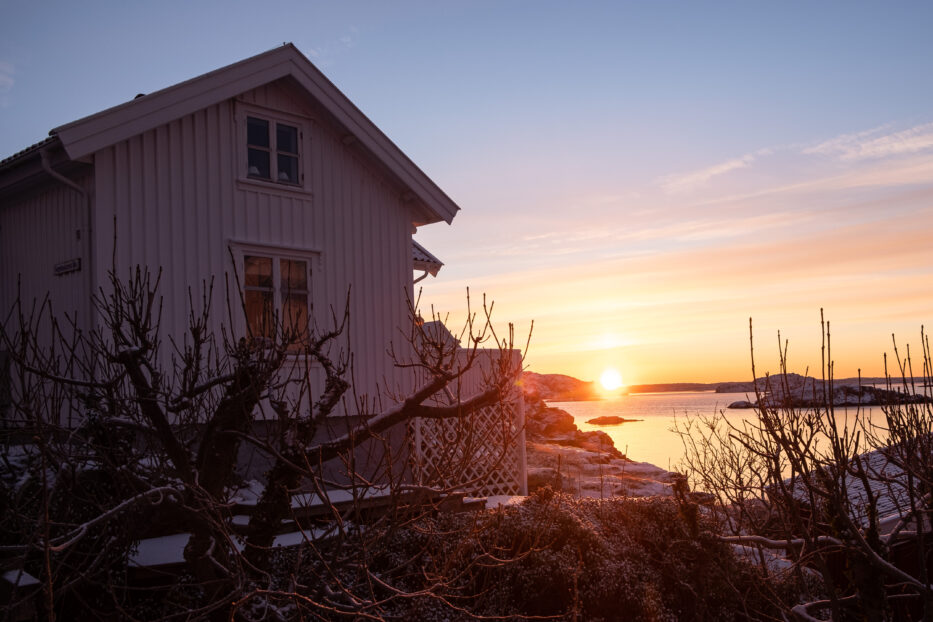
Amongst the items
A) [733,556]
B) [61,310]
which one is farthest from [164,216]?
[733,556]

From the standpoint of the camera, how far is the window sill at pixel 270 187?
1201 cm

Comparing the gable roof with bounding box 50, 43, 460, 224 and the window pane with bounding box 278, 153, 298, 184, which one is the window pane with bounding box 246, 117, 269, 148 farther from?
the gable roof with bounding box 50, 43, 460, 224

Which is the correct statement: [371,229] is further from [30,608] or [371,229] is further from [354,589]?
[30,608]

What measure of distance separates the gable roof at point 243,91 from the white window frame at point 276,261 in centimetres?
213

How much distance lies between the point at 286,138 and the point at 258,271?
2430mm

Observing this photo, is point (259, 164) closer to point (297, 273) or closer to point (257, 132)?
point (257, 132)

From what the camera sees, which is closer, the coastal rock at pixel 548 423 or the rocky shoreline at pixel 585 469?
the rocky shoreline at pixel 585 469

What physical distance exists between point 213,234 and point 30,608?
676 cm

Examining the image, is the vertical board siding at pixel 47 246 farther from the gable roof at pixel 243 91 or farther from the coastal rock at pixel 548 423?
the coastal rock at pixel 548 423

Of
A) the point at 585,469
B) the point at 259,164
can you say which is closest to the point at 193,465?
the point at 259,164

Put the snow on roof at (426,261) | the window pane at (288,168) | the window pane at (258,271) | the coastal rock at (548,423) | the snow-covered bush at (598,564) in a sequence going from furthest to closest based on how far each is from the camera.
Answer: the coastal rock at (548,423)
the snow on roof at (426,261)
the window pane at (288,168)
the window pane at (258,271)
the snow-covered bush at (598,564)

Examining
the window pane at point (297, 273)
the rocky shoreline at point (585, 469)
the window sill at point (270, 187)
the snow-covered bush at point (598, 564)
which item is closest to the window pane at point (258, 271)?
the window pane at point (297, 273)

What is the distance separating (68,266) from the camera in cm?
1112

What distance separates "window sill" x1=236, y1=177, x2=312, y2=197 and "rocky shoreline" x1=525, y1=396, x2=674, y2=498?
5991mm
